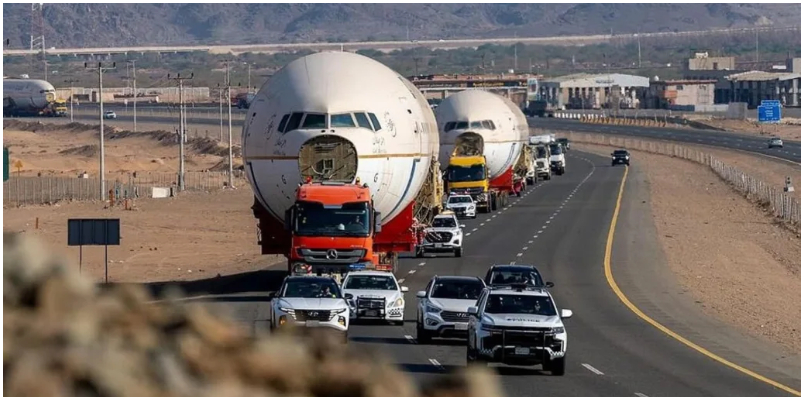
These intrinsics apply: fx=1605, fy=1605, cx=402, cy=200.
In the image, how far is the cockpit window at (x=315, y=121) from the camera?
38.7 m

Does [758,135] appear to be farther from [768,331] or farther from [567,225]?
[768,331]

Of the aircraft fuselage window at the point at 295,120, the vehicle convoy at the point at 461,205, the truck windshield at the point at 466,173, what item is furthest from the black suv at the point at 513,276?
the truck windshield at the point at 466,173

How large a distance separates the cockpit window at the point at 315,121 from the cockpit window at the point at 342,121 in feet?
0.63

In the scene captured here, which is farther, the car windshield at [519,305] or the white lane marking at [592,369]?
the car windshield at [519,305]

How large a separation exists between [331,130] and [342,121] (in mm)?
407

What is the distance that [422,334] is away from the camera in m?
32.1

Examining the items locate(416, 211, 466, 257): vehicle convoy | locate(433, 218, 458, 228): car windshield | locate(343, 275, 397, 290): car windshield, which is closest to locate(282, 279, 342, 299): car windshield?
locate(343, 275, 397, 290): car windshield

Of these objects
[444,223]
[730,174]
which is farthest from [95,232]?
[730,174]

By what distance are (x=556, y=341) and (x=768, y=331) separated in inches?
417

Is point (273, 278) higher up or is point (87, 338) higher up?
point (87, 338)

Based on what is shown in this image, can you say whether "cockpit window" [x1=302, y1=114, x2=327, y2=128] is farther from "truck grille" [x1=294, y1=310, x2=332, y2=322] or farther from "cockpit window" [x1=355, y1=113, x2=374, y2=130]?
"truck grille" [x1=294, y1=310, x2=332, y2=322]

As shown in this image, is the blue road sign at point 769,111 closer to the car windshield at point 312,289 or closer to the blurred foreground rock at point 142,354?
the car windshield at point 312,289

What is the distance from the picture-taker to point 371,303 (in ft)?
116

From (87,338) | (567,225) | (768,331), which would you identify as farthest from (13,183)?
(87,338)
